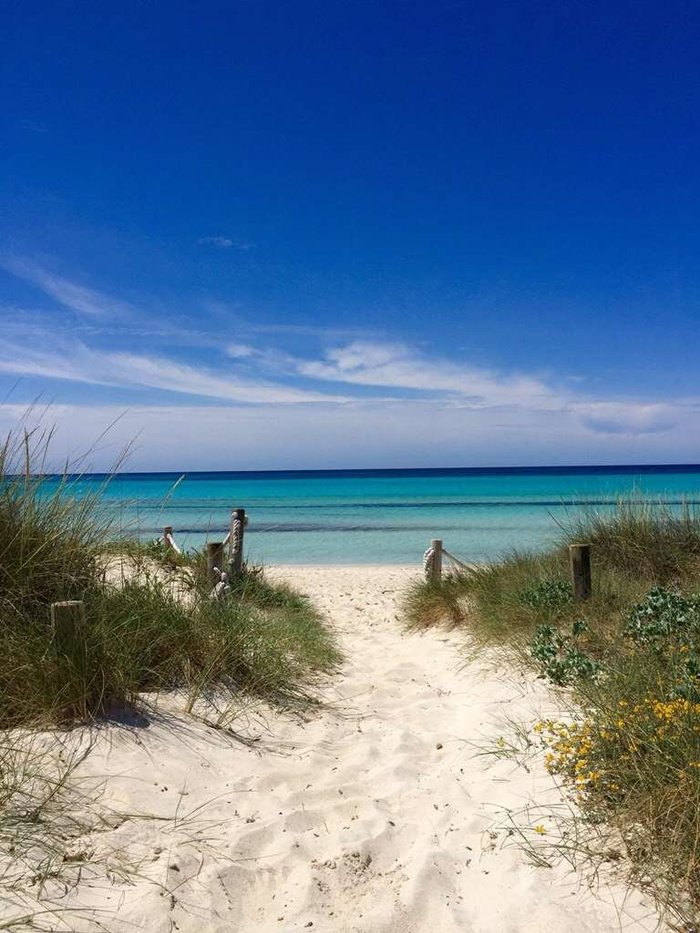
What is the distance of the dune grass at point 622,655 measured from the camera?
2.86 meters

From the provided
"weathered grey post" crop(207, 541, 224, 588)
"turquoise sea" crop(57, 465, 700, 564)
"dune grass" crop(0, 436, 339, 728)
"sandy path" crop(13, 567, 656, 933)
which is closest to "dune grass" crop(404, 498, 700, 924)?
"sandy path" crop(13, 567, 656, 933)

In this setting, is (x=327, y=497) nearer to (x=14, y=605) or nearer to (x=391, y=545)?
(x=391, y=545)

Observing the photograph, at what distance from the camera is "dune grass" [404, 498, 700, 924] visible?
286cm

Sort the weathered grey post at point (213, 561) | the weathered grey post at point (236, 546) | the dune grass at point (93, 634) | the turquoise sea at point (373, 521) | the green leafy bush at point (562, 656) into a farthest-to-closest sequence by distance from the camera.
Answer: the turquoise sea at point (373, 521)
the weathered grey post at point (236, 546)
the weathered grey post at point (213, 561)
the green leafy bush at point (562, 656)
the dune grass at point (93, 634)

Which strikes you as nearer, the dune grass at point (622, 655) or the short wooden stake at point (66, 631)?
the dune grass at point (622, 655)

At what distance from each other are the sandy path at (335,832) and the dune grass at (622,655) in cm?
27

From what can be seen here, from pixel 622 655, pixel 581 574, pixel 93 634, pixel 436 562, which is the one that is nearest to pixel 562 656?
pixel 622 655

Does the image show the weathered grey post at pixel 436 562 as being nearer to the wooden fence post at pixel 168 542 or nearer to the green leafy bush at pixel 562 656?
the green leafy bush at pixel 562 656

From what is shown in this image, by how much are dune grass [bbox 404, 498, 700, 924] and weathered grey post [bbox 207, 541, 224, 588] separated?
8.83 feet

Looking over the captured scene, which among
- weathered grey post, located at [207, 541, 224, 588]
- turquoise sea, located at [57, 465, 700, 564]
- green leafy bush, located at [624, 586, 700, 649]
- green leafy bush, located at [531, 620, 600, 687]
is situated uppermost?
weathered grey post, located at [207, 541, 224, 588]

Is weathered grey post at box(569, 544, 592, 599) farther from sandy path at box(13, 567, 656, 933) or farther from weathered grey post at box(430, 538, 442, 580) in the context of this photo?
weathered grey post at box(430, 538, 442, 580)

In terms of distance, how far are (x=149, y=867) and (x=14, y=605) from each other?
227cm

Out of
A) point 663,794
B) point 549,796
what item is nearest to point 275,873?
point 549,796

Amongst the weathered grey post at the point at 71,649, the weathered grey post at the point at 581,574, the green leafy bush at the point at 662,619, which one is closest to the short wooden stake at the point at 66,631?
the weathered grey post at the point at 71,649
